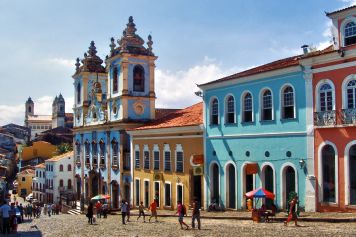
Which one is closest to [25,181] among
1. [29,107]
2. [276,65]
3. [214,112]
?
[214,112]

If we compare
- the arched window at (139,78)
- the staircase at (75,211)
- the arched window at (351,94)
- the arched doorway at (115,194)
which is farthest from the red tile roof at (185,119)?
the staircase at (75,211)

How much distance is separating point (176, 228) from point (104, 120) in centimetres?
2172

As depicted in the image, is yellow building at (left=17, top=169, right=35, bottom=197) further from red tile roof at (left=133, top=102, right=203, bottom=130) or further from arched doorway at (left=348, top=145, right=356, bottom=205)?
arched doorway at (left=348, top=145, right=356, bottom=205)

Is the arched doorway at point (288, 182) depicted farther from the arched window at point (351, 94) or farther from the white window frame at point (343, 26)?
the white window frame at point (343, 26)

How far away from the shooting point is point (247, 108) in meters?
24.6

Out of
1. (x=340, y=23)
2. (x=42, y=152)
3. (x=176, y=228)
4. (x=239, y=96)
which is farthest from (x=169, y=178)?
(x=42, y=152)

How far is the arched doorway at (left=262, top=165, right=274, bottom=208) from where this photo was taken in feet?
75.7

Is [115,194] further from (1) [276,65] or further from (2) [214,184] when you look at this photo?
(1) [276,65]

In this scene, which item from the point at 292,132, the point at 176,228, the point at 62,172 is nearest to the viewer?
the point at 176,228

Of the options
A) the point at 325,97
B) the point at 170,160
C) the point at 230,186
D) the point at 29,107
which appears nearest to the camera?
the point at 325,97

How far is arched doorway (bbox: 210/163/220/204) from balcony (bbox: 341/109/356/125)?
8.62m

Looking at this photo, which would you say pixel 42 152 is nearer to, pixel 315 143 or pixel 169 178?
pixel 169 178

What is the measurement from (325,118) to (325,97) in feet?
2.92

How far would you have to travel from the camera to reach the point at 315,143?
68.3ft
